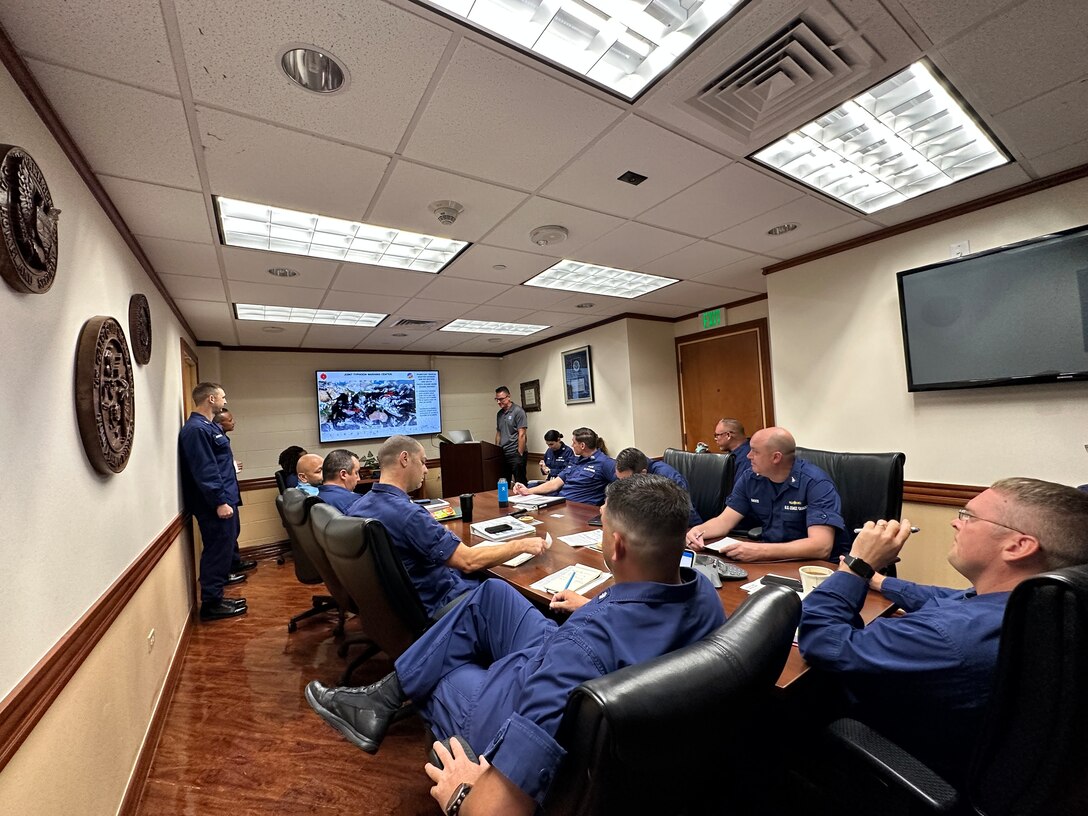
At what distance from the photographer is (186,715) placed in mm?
2271

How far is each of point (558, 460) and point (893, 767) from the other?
3.75 meters

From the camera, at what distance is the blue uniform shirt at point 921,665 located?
3.12ft

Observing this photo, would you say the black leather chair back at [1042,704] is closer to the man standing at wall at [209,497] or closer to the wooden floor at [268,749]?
the wooden floor at [268,749]

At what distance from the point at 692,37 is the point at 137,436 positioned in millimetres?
Answer: 2974

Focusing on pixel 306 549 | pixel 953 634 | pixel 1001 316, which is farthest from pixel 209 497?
pixel 1001 316

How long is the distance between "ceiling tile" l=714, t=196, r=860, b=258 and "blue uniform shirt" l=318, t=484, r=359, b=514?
9.44 ft

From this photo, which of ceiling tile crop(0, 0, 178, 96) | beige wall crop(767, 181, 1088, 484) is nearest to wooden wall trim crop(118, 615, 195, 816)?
ceiling tile crop(0, 0, 178, 96)

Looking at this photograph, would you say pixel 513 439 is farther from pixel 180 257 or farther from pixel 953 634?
pixel 953 634

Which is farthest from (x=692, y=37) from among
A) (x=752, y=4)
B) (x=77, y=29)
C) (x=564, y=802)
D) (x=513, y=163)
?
(x=564, y=802)

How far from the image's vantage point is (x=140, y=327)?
2.46 meters

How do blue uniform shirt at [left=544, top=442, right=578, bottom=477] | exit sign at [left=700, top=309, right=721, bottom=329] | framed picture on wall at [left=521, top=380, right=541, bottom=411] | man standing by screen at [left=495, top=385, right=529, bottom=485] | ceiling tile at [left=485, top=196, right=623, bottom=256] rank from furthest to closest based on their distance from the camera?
1. framed picture on wall at [left=521, top=380, right=541, bottom=411]
2. man standing by screen at [left=495, top=385, right=529, bottom=485]
3. exit sign at [left=700, top=309, right=721, bottom=329]
4. blue uniform shirt at [left=544, top=442, right=578, bottom=477]
5. ceiling tile at [left=485, top=196, right=623, bottom=256]

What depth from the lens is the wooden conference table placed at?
54.3 inches

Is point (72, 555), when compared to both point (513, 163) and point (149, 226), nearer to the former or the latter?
point (149, 226)

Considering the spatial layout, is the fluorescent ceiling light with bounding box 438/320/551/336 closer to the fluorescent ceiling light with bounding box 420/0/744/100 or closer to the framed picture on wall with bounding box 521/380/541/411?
the framed picture on wall with bounding box 521/380/541/411
